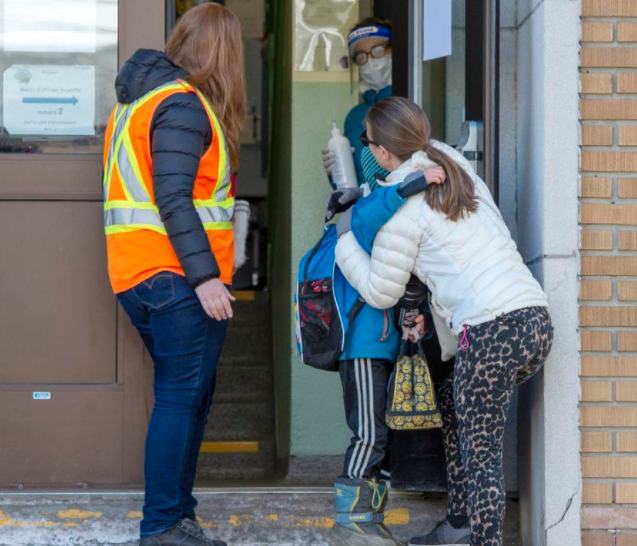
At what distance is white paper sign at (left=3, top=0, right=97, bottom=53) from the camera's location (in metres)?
4.12

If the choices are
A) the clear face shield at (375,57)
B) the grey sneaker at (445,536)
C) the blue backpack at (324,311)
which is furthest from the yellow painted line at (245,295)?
the grey sneaker at (445,536)

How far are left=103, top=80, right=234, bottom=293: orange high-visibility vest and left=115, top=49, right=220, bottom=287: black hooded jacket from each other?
0.05m

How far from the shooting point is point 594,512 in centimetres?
370

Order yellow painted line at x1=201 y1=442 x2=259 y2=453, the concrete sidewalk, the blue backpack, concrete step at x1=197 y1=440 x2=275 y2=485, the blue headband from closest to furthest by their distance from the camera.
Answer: the blue backpack < the concrete sidewalk < the blue headband < concrete step at x1=197 y1=440 x2=275 y2=485 < yellow painted line at x1=201 y1=442 x2=259 y2=453

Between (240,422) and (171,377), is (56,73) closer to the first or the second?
(171,377)

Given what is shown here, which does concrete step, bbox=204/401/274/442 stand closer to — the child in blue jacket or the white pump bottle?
the white pump bottle

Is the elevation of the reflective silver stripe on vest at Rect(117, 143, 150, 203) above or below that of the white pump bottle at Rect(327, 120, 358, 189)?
below

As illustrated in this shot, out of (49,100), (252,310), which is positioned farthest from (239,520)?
(252,310)

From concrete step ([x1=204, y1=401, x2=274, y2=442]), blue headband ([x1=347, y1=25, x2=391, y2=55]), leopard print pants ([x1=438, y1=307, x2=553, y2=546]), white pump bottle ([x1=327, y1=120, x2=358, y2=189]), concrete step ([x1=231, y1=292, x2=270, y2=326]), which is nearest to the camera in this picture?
leopard print pants ([x1=438, y1=307, x2=553, y2=546])

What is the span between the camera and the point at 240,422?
6320 mm

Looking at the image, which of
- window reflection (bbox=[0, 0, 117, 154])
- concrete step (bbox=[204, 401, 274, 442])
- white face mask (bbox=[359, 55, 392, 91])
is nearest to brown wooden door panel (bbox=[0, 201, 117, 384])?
window reflection (bbox=[0, 0, 117, 154])

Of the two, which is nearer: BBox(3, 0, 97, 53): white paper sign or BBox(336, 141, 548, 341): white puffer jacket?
BBox(336, 141, 548, 341): white puffer jacket

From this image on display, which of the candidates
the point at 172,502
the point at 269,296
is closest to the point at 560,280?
the point at 172,502

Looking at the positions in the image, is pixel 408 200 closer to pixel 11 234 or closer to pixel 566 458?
pixel 566 458
